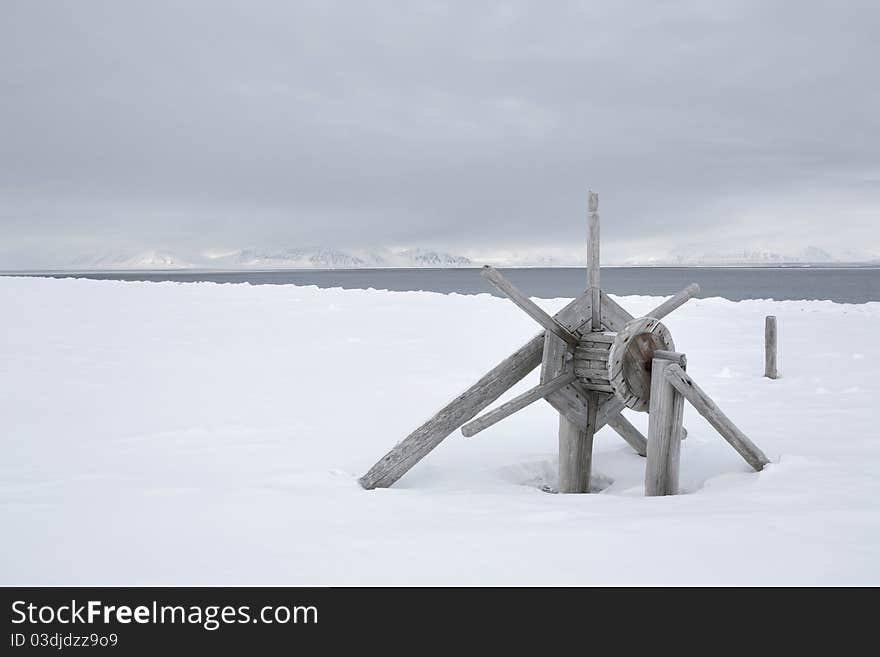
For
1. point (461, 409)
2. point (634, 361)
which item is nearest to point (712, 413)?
point (634, 361)

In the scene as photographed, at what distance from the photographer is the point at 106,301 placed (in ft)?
79.4

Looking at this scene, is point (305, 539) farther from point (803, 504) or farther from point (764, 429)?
point (764, 429)

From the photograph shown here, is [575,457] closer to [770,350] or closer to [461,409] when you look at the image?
[461,409]

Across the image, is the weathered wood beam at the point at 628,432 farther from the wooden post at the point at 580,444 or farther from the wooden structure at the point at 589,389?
the wooden post at the point at 580,444

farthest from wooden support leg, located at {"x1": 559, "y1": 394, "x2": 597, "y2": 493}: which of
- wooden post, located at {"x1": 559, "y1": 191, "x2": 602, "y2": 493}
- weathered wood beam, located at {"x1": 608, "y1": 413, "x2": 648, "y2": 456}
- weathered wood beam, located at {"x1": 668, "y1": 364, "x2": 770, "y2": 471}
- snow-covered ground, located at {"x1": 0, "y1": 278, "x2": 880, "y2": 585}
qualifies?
weathered wood beam, located at {"x1": 668, "y1": 364, "x2": 770, "y2": 471}

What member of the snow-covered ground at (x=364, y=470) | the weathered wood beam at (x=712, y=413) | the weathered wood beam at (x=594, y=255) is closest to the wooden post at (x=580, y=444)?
the weathered wood beam at (x=594, y=255)

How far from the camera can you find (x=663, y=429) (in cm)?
591

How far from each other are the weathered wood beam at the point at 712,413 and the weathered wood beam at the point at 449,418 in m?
1.27

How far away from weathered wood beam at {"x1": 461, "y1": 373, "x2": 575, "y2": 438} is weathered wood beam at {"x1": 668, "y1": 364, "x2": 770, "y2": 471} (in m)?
0.94

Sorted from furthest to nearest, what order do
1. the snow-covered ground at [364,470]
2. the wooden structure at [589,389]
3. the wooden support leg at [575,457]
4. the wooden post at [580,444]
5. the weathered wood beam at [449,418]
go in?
the wooden support leg at [575,457]
the wooden post at [580,444]
the weathered wood beam at [449,418]
the wooden structure at [589,389]
the snow-covered ground at [364,470]

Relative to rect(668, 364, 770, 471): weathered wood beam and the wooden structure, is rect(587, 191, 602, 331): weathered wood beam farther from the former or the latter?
rect(668, 364, 770, 471): weathered wood beam

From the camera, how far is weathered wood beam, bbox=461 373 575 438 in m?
6.03

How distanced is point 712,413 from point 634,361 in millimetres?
810

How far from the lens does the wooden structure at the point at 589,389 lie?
5934 mm
